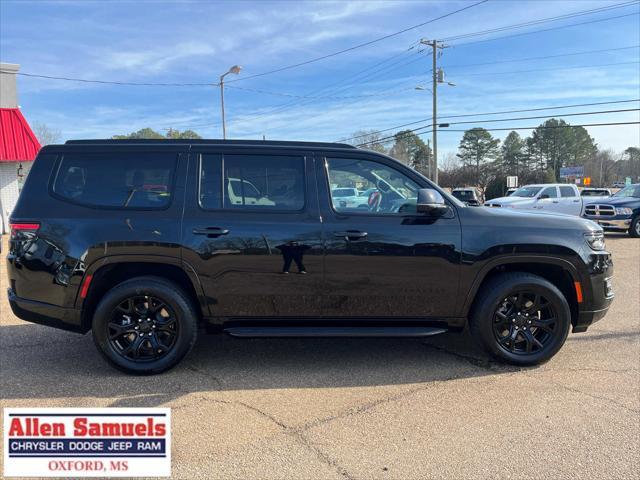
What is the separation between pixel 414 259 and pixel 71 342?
12.1 ft

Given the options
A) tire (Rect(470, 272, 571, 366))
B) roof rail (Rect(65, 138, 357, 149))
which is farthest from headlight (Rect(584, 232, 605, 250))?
roof rail (Rect(65, 138, 357, 149))

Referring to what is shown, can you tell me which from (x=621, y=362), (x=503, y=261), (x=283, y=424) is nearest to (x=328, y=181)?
(x=503, y=261)

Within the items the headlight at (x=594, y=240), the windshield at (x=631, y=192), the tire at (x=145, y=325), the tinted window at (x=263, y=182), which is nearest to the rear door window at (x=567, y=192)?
the windshield at (x=631, y=192)

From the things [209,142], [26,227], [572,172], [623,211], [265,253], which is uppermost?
[572,172]

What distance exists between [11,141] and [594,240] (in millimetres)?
18162

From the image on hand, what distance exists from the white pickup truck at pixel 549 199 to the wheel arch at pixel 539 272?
532 inches

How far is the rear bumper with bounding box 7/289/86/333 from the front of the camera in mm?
4035

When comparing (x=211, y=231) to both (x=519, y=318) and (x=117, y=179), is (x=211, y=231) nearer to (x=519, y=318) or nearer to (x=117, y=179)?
(x=117, y=179)

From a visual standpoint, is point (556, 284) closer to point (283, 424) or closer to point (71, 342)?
point (283, 424)

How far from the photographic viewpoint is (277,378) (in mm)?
4074

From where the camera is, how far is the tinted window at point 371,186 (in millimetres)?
4145

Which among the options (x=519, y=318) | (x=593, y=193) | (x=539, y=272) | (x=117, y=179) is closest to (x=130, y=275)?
(x=117, y=179)

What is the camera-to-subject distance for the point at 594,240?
4266mm

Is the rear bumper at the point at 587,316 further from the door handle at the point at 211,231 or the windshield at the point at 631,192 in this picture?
the windshield at the point at 631,192
